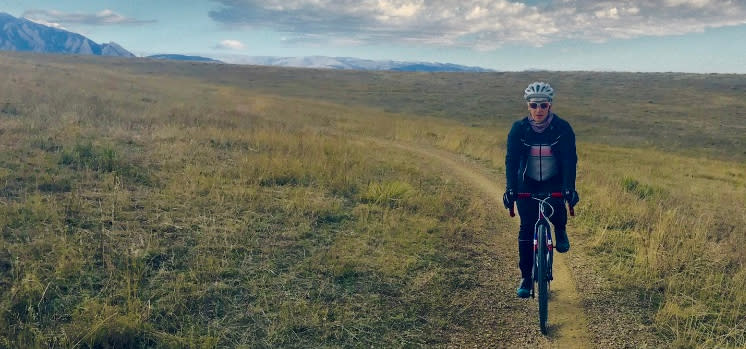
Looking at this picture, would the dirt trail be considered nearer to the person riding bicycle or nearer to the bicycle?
the bicycle

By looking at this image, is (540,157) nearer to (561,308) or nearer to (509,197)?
(509,197)

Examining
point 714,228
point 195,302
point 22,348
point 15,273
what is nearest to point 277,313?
point 195,302

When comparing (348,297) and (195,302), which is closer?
(195,302)

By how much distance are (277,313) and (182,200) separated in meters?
4.21

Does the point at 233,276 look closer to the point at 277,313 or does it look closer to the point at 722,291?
the point at 277,313

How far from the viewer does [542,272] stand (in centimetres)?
544

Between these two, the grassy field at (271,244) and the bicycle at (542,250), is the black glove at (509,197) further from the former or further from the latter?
the grassy field at (271,244)

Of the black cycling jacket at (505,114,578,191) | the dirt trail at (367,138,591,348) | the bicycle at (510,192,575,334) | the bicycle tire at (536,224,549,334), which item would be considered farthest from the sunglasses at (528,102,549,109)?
the dirt trail at (367,138,591,348)

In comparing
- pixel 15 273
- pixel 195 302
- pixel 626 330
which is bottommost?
pixel 626 330

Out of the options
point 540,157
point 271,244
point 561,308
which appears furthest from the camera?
point 271,244

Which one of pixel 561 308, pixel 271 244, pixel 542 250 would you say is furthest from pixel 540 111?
pixel 271 244

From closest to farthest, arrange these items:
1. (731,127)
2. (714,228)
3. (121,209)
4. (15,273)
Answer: (15,273), (121,209), (714,228), (731,127)

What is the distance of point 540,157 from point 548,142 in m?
0.21

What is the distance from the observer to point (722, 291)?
253 inches
